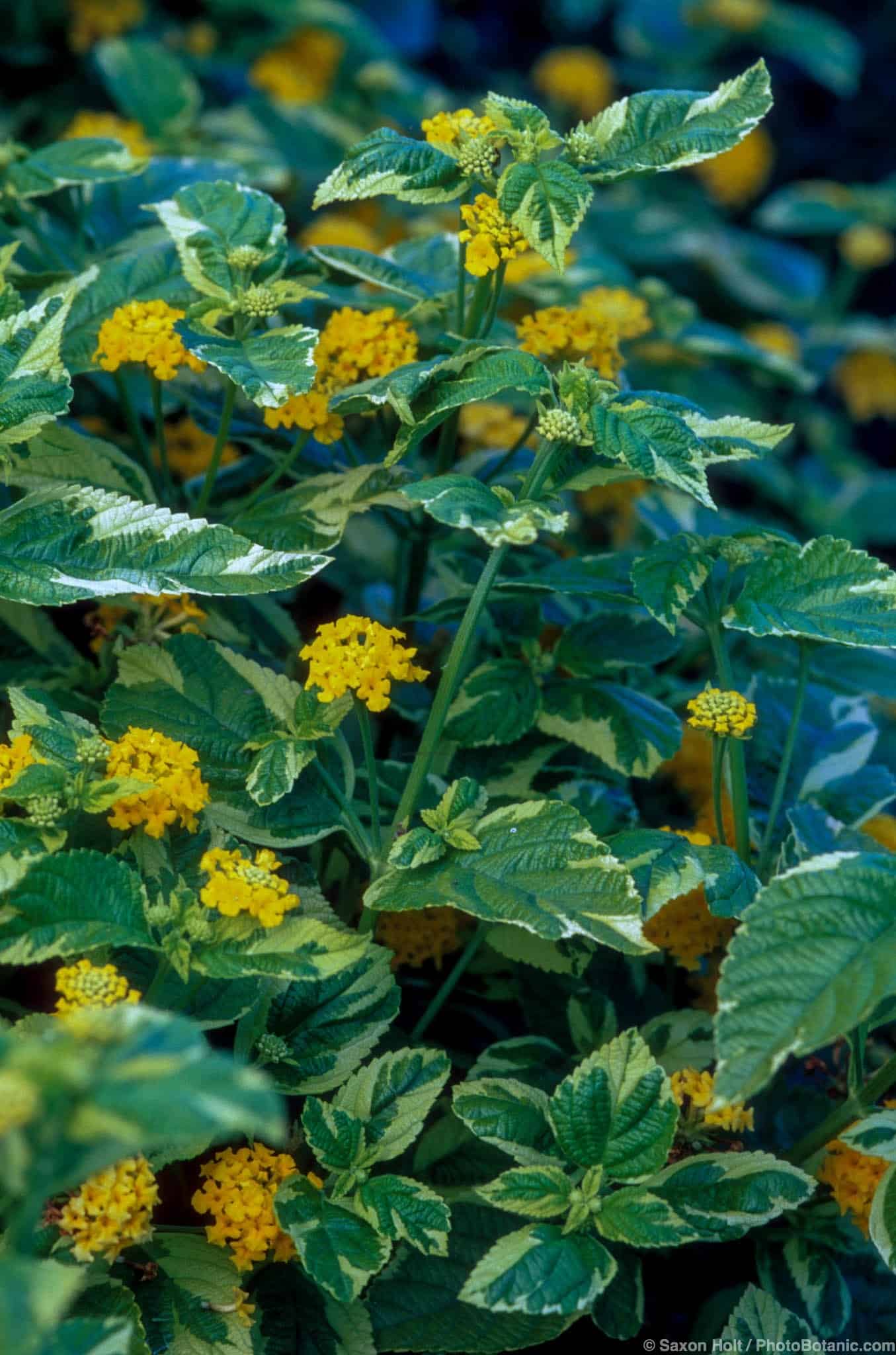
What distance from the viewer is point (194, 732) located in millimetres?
1275

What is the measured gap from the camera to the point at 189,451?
184 centimetres

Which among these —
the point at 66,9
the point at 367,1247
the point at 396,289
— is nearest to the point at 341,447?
the point at 396,289

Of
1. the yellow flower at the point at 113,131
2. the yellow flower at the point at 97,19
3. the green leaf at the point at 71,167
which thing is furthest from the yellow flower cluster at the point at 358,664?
the yellow flower at the point at 97,19

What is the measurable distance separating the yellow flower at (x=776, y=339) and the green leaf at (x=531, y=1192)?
1914mm

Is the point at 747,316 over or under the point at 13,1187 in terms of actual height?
under

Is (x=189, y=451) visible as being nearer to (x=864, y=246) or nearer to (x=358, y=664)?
(x=358, y=664)

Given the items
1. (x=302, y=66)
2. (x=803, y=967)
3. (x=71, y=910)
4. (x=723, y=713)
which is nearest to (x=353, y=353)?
(x=723, y=713)

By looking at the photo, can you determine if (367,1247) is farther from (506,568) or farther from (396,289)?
(396,289)

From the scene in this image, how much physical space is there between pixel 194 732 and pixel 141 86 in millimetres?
1607

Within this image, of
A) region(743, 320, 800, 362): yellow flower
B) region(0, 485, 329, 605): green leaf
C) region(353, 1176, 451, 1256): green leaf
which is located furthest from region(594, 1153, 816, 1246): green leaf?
region(743, 320, 800, 362): yellow flower

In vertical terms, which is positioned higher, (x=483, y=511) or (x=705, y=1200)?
(x=483, y=511)

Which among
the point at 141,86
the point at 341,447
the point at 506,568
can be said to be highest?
the point at 141,86

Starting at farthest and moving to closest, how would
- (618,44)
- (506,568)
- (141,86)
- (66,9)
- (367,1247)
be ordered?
(618,44)
(66,9)
(141,86)
(506,568)
(367,1247)

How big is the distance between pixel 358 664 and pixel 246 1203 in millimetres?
467
